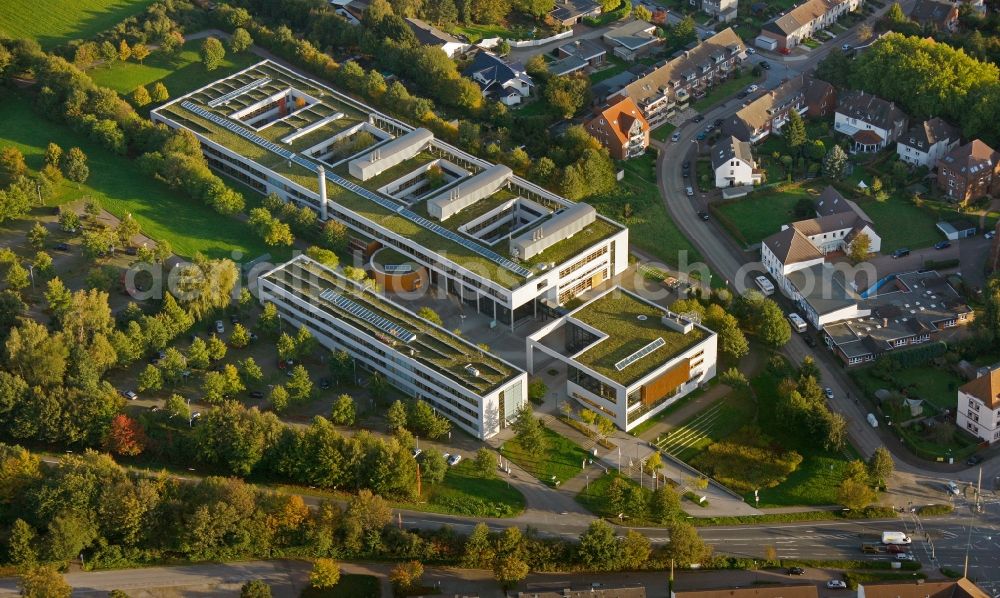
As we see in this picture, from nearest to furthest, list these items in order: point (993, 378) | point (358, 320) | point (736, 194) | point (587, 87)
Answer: point (993, 378) < point (358, 320) < point (736, 194) < point (587, 87)

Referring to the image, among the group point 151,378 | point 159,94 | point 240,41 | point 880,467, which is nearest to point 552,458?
point 880,467

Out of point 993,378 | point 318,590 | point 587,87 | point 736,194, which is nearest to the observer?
point 318,590

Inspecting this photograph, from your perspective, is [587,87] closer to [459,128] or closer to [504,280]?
[459,128]

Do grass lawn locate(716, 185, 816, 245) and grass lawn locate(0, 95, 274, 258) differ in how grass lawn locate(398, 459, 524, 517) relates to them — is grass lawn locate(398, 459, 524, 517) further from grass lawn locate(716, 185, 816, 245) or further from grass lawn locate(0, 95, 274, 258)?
grass lawn locate(716, 185, 816, 245)

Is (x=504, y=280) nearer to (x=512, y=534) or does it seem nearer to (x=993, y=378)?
(x=512, y=534)

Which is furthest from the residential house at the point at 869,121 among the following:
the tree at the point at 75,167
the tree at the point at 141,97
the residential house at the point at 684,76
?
the tree at the point at 75,167

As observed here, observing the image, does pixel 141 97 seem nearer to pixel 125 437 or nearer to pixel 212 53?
pixel 212 53

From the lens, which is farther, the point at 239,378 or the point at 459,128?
the point at 459,128

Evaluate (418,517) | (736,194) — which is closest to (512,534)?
(418,517)
